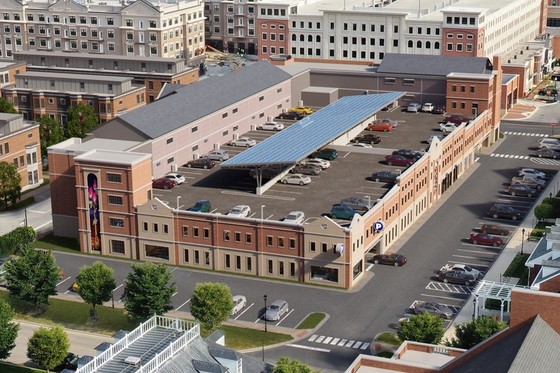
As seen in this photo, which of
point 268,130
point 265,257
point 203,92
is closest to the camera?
point 265,257

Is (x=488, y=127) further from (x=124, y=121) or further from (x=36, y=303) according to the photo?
(x=36, y=303)

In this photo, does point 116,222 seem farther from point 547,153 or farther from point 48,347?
point 547,153

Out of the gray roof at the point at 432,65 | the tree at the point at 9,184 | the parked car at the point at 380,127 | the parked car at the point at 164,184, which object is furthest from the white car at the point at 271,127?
the tree at the point at 9,184

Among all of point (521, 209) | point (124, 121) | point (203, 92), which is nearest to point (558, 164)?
point (521, 209)

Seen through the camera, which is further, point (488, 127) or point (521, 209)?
point (488, 127)

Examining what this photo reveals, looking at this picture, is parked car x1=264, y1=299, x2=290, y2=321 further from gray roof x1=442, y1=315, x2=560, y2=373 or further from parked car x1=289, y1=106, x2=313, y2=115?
parked car x1=289, y1=106, x2=313, y2=115

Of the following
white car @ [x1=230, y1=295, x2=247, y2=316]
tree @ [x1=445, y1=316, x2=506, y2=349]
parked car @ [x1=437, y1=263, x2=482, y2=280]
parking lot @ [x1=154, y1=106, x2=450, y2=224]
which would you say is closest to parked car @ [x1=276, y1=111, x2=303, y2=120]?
parking lot @ [x1=154, y1=106, x2=450, y2=224]

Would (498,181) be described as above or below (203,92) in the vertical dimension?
below

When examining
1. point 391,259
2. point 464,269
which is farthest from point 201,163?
point 464,269
